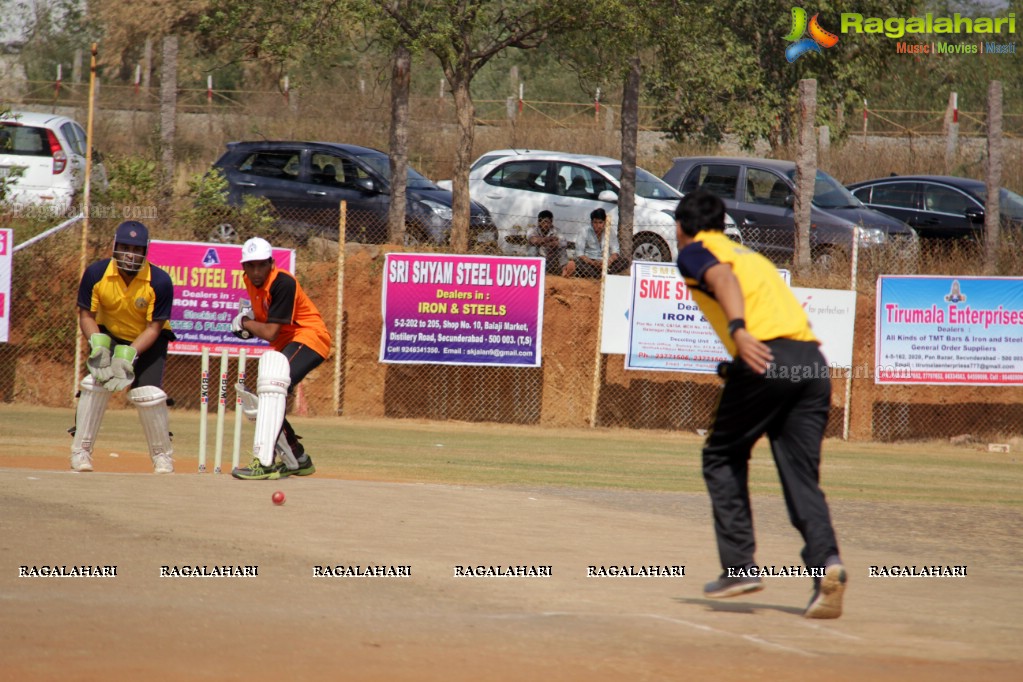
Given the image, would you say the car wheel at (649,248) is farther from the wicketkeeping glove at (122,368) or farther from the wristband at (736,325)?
the wristband at (736,325)

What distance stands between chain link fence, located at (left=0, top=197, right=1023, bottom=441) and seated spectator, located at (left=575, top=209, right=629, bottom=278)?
0.59 ft

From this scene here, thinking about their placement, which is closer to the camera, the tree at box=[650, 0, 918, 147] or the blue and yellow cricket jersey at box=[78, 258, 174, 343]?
the blue and yellow cricket jersey at box=[78, 258, 174, 343]

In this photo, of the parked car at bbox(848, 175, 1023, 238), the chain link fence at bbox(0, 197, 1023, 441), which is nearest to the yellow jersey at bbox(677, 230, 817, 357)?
the chain link fence at bbox(0, 197, 1023, 441)

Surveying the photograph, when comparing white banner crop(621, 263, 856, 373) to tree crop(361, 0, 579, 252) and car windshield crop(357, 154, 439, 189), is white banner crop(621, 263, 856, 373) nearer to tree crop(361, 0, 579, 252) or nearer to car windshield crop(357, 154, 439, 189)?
tree crop(361, 0, 579, 252)

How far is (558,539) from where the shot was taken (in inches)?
324

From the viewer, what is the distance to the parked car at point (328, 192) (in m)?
21.6

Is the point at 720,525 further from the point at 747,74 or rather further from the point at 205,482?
the point at 747,74

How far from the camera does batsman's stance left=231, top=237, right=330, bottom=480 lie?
9.90m

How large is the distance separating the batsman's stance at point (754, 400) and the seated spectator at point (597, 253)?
1340 centimetres

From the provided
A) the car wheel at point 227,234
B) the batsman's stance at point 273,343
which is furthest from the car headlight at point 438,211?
the batsman's stance at point 273,343

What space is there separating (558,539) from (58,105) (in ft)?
111

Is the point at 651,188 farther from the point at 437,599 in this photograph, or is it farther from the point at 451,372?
the point at 437,599

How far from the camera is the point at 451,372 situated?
802 inches

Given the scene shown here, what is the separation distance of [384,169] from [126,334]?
38.1 feet
